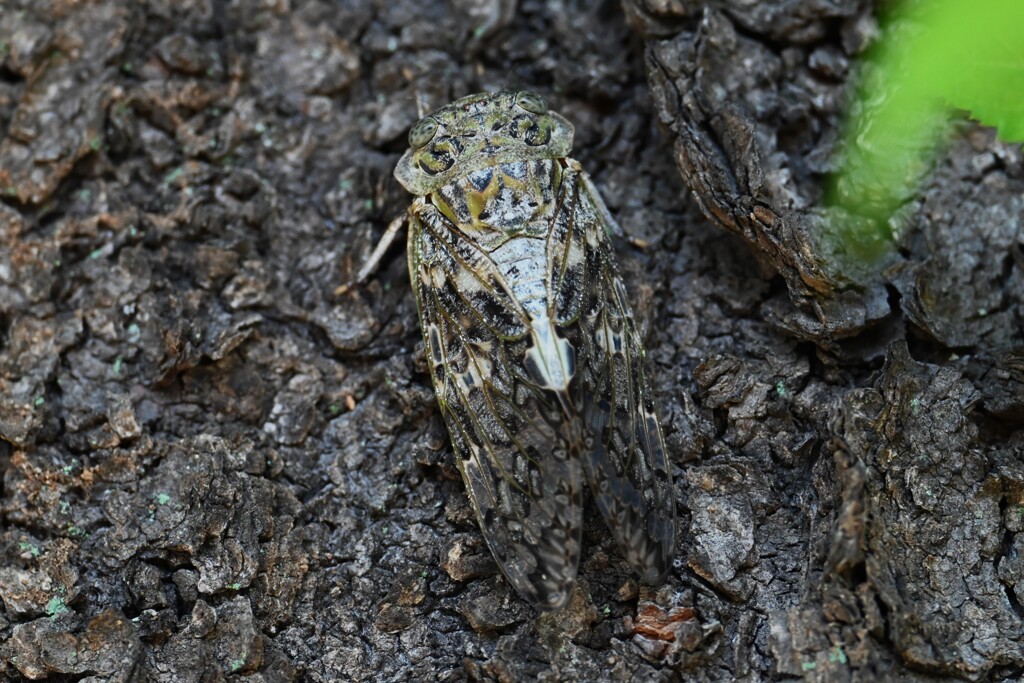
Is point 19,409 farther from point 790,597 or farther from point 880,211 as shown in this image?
point 880,211

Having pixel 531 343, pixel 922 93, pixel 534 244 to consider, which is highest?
pixel 922 93

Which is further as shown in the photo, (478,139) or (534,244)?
(478,139)

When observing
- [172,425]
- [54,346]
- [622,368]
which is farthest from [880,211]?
[54,346]

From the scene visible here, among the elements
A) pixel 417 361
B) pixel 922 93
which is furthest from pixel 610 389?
pixel 922 93

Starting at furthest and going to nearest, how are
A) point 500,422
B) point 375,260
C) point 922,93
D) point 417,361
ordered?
point 375,260, point 417,361, point 500,422, point 922,93

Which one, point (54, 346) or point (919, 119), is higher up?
point (919, 119)

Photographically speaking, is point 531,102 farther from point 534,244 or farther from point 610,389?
point 610,389

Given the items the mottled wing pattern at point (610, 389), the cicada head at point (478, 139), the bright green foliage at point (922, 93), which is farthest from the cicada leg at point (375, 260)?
the bright green foliage at point (922, 93)

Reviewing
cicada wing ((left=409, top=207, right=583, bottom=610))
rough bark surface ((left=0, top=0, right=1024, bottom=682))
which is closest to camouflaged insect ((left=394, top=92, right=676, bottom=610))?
cicada wing ((left=409, top=207, right=583, bottom=610))

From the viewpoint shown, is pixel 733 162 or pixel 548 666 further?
pixel 733 162
